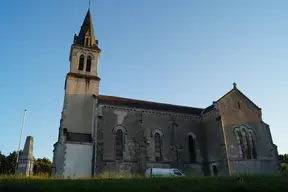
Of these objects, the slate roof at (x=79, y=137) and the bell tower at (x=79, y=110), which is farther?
the slate roof at (x=79, y=137)

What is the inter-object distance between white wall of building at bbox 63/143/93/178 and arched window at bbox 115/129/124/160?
284 centimetres

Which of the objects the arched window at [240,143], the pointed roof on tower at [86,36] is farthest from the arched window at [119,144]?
the arched window at [240,143]

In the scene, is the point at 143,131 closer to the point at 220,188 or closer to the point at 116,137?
the point at 116,137

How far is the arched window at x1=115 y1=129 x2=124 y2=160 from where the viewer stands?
2560 cm

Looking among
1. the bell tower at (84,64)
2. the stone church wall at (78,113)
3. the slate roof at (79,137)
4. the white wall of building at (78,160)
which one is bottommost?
the white wall of building at (78,160)

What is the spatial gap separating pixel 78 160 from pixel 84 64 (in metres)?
12.8

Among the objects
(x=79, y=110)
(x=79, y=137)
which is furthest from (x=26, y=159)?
(x=79, y=110)

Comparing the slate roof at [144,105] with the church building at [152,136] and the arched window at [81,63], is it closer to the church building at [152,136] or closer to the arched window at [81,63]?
the church building at [152,136]

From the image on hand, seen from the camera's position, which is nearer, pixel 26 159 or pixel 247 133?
pixel 26 159

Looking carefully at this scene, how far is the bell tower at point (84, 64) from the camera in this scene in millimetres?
29188

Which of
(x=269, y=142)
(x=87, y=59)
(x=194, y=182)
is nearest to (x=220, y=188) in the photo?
(x=194, y=182)

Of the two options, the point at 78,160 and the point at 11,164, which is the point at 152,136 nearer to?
the point at 78,160

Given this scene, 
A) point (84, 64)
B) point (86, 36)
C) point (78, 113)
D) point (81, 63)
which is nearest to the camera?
point (78, 113)

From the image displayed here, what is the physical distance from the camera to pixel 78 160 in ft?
78.3
